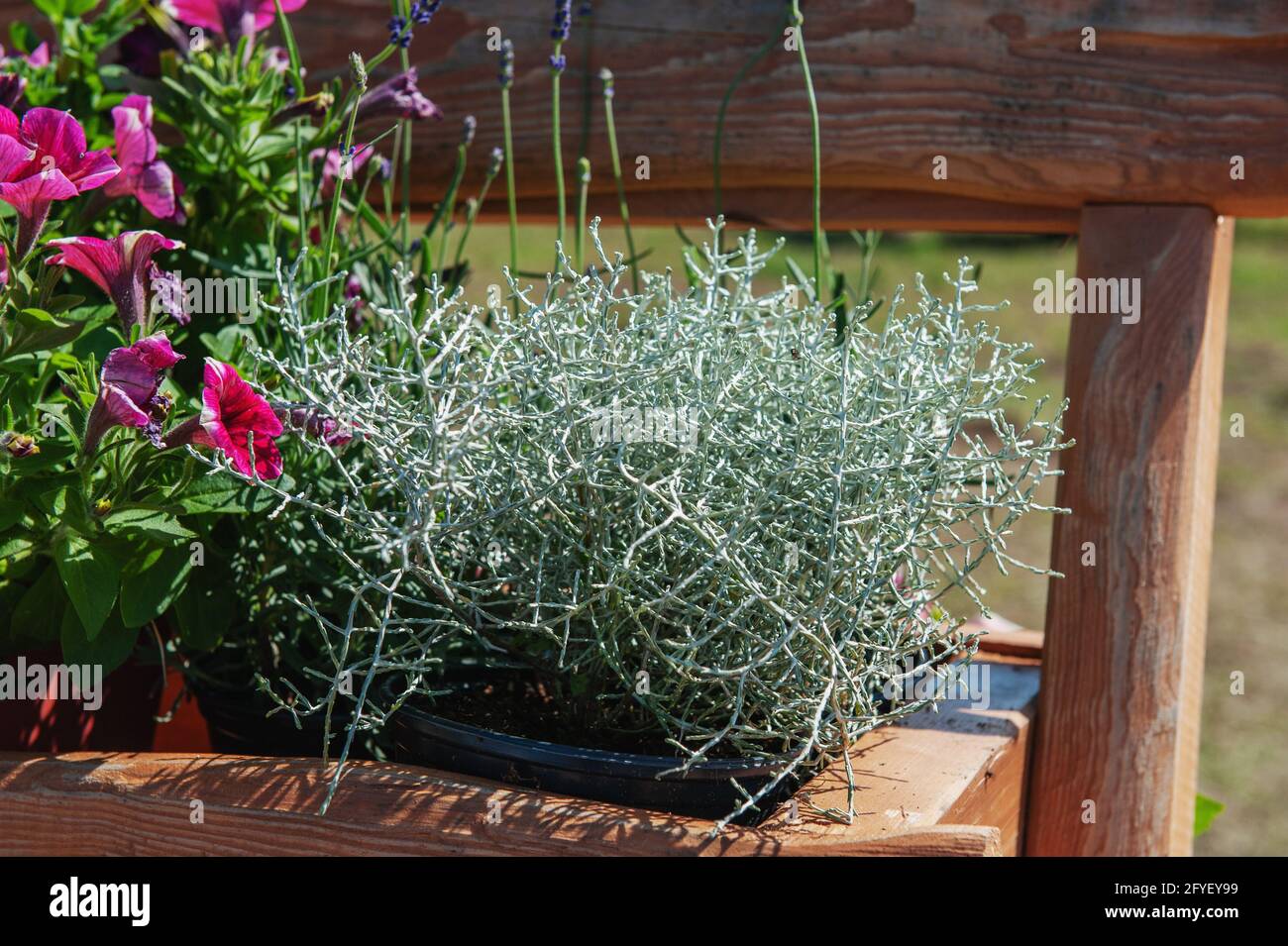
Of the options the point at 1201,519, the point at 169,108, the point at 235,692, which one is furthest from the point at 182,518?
the point at 1201,519

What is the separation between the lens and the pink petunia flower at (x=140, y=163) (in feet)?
3.03

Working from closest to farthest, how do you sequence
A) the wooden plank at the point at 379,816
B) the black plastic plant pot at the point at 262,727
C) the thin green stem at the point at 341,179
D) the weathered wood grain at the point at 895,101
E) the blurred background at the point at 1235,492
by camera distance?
1. the wooden plank at the point at 379,816
2. the thin green stem at the point at 341,179
3. the black plastic plant pot at the point at 262,727
4. the weathered wood grain at the point at 895,101
5. the blurred background at the point at 1235,492

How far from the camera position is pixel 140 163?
932 millimetres

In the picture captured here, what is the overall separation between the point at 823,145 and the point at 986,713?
0.54 m

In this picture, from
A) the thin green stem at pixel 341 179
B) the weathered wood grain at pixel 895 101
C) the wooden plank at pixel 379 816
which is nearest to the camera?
the wooden plank at pixel 379 816

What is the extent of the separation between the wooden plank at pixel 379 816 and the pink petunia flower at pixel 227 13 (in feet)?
1.95

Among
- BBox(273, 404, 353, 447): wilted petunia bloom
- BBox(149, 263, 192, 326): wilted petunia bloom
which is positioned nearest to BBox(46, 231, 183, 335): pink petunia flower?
BBox(149, 263, 192, 326): wilted petunia bloom

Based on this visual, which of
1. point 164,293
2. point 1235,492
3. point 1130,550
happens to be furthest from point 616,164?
point 1235,492

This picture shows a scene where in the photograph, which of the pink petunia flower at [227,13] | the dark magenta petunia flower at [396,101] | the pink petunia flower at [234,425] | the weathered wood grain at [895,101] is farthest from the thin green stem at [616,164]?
the pink petunia flower at [234,425]

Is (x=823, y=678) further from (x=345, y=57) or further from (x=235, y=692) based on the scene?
(x=345, y=57)

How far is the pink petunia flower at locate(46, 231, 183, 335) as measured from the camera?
0.79 metres

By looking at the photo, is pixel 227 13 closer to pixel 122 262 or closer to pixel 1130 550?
pixel 122 262

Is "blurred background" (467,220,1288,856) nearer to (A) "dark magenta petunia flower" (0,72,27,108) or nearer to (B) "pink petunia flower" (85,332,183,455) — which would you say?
(B) "pink petunia flower" (85,332,183,455)

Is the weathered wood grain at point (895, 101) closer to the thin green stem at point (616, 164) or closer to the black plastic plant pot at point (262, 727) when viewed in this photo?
the thin green stem at point (616, 164)
